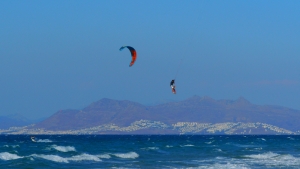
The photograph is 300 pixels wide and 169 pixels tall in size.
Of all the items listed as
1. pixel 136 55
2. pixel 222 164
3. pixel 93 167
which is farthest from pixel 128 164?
pixel 136 55

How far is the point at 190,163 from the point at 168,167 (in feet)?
17.5

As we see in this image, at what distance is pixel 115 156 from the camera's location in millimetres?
63594

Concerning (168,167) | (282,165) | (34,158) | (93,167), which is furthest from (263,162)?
(34,158)

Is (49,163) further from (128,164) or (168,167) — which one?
(168,167)

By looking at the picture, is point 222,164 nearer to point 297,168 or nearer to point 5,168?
point 297,168

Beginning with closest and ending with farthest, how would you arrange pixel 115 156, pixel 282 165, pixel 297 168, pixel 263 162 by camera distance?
pixel 297 168 → pixel 282 165 → pixel 263 162 → pixel 115 156

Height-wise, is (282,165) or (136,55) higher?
(136,55)

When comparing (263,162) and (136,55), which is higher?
(136,55)

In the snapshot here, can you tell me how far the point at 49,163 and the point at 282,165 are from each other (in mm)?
17291

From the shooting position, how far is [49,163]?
2087 inches

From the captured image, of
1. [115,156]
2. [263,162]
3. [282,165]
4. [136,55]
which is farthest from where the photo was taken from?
[115,156]

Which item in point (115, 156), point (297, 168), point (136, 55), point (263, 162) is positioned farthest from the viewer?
point (115, 156)

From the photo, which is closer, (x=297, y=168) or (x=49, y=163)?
(x=297, y=168)

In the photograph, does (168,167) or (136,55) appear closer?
(136,55)
